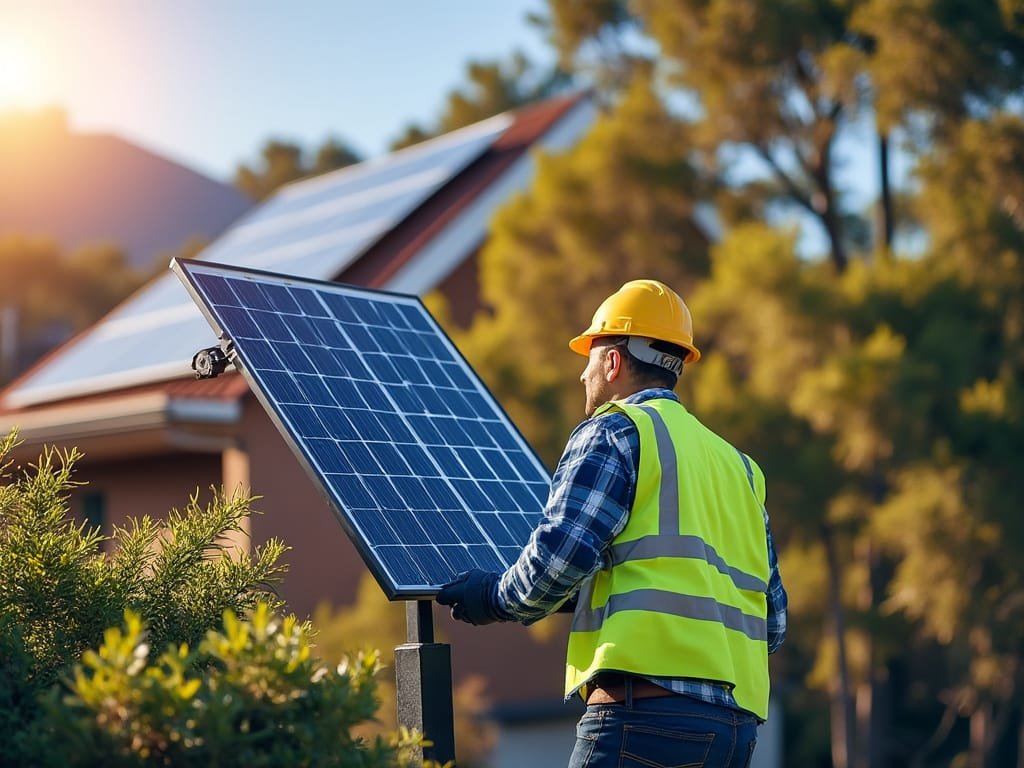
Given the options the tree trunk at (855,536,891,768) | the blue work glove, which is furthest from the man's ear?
the tree trunk at (855,536,891,768)

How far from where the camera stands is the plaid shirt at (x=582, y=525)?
3773mm

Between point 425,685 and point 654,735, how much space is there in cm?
69

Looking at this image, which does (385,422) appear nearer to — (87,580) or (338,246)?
(87,580)

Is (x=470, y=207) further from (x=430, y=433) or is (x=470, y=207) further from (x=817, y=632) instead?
(x=430, y=433)

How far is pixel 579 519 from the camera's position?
378 centimetres

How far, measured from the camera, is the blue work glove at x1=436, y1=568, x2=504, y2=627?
156 inches

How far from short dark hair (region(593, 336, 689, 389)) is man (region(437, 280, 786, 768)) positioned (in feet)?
0.51

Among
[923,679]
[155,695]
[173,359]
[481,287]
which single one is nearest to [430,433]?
[155,695]

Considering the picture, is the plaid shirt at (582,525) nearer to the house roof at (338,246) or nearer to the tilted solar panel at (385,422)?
the tilted solar panel at (385,422)

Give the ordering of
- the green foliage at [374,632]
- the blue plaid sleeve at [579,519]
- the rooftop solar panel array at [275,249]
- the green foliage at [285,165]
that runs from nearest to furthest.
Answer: the blue plaid sleeve at [579,519] → the green foliage at [374,632] → the rooftop solar panel array at [275,249] → the green foliage at [285,165]

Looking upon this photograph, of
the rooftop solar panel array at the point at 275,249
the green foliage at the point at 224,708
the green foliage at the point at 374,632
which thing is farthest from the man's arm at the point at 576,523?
the rooftop solar panel array at the point at 275,249

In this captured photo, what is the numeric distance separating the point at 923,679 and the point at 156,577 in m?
15.2

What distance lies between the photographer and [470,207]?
47.6 feet

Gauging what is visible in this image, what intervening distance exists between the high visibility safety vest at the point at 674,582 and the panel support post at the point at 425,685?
401 millimetres
